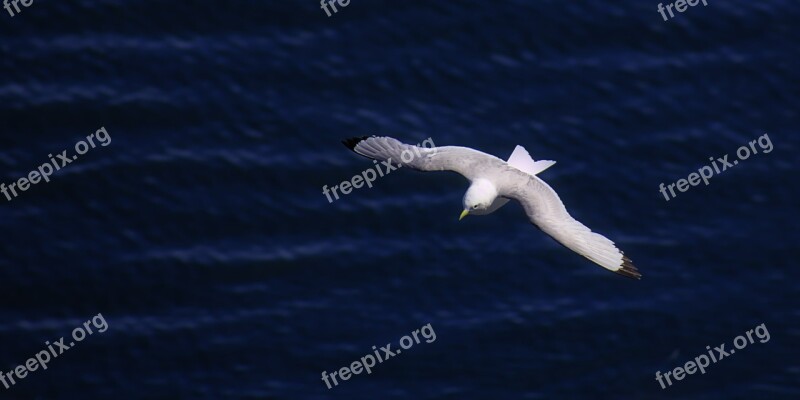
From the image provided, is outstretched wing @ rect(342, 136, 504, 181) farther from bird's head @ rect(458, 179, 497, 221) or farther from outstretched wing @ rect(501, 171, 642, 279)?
outstretched wing @ rect(501, 171, 642, 279)

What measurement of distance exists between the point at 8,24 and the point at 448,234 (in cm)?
1213

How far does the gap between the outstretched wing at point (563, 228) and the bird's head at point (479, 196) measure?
0.35m

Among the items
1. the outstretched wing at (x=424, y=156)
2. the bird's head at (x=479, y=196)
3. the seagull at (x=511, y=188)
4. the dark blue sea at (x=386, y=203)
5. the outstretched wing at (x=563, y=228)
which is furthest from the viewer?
the dark blue sea at (x=386, y=203)

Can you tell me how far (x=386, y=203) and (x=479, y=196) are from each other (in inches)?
340

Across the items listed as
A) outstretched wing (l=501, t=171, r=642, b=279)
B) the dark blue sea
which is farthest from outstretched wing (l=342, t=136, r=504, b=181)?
the dark blue sea

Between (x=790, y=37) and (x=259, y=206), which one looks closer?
(x=259, y=206)

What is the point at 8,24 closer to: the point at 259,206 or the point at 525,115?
the point at 259,206

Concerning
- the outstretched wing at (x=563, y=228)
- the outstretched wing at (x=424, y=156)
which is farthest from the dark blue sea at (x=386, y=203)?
the outstretched wing at (x=563, y=228)

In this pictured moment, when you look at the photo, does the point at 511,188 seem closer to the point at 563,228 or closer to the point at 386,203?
the point at 563,228

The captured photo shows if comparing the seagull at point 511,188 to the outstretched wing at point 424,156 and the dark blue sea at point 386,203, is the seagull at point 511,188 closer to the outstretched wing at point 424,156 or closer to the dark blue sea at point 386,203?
the outstretched wing at point 424,156

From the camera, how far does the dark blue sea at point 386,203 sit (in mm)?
35594

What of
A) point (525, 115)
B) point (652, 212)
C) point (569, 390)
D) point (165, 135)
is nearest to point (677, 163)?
point (652, 212)

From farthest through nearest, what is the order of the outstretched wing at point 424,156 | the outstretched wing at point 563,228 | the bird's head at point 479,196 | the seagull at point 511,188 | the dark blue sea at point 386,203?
1. the dark blue sea at point 386,203
2. the outstretched wing at point 424,156
3. the bird's head at point 479,196
4. the seagull at point 511,188
5. the outstretched wing at point 563,228

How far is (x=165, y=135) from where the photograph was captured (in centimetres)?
3769
